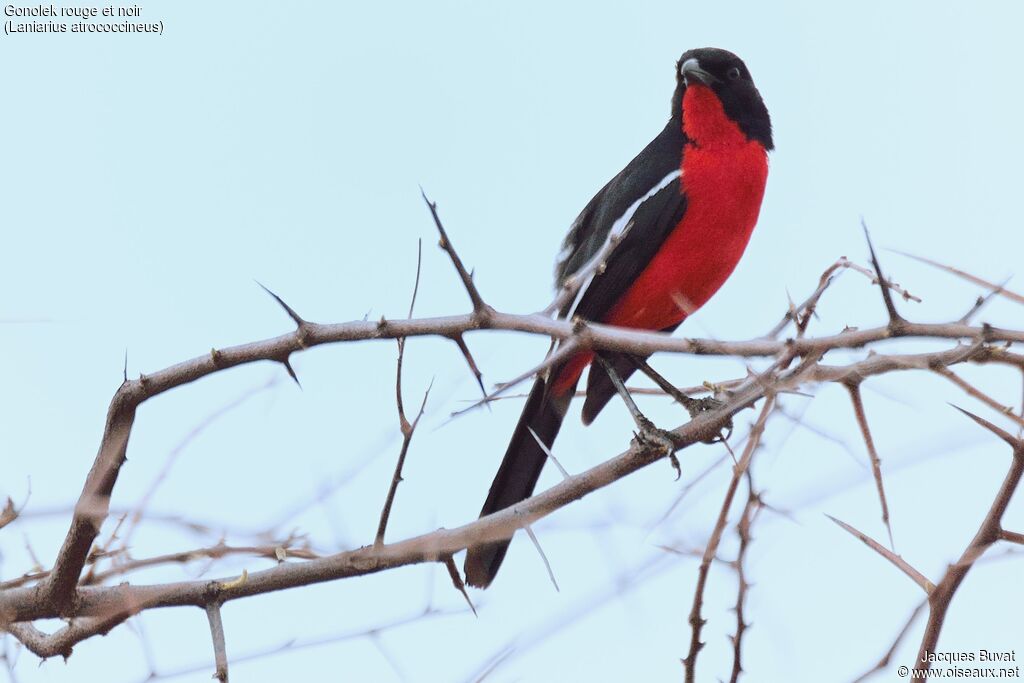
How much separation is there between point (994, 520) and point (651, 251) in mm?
2880

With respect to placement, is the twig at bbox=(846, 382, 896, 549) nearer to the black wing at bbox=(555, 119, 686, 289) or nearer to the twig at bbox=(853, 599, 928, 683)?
the twig at bbox=(853, 599, 928, 683)

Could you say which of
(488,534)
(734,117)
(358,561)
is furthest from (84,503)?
(734,117)

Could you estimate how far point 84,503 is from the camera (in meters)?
2.10

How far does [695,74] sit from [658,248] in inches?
39.5

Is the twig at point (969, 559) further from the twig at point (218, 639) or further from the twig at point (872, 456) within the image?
the twig at point (218, 639)

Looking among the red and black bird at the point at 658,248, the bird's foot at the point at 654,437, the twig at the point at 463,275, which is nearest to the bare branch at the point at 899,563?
the twig at the point at 463,275

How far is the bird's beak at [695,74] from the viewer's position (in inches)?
199

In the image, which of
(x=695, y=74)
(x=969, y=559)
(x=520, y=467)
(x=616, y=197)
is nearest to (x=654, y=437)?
(x=520, y=467)

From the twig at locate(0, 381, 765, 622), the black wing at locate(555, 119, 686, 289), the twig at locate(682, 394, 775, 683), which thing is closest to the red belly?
the black wing at locate(555, 119, 686, 289)

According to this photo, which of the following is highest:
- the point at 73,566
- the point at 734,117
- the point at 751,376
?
the point at 734,117

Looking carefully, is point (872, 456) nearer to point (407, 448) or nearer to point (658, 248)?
point (407, 448)

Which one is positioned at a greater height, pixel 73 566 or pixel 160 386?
pixel 160 386

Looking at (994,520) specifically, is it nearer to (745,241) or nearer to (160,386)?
(160,386)

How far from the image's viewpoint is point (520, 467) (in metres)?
4.21
